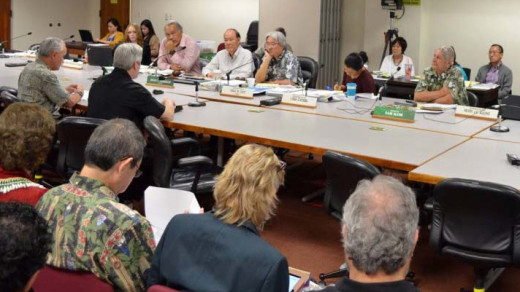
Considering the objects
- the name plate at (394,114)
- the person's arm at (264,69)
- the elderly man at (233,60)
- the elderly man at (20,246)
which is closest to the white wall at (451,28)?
the elderly man at (233,60)

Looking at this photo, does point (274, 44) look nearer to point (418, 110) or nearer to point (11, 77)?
point (418, 110)

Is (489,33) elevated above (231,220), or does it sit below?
above

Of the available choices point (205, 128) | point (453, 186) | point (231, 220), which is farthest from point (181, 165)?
point (231, 220)

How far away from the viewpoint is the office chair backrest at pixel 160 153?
4109 mm

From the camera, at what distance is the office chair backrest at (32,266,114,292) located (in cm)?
201

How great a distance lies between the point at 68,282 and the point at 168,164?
2.13 metres

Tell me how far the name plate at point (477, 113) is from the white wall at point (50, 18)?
9.79 m

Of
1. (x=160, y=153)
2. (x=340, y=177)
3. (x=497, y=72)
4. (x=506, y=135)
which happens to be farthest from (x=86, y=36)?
(x=340, y=177)

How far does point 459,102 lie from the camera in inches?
232

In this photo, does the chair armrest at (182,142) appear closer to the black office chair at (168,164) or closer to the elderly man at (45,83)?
the black office chair at (168,164)

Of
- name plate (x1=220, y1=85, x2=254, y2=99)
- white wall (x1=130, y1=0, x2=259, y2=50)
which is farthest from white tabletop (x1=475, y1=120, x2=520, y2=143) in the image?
white wall (x1=130, y1=0, x2=259, y2=50)

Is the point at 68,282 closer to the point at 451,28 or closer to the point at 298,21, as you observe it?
the point at 298,21

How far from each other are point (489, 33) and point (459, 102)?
12.3 ft

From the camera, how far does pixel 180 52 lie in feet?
24.8
